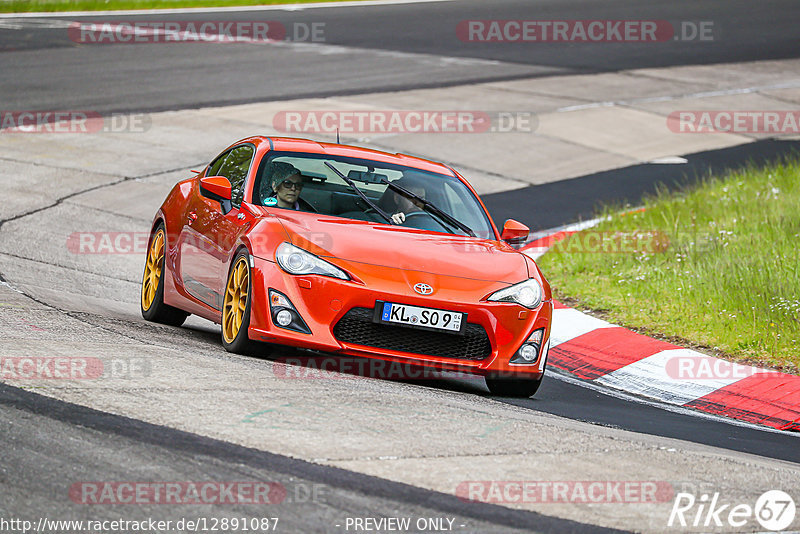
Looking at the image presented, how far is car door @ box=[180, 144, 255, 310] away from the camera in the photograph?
7812 mm

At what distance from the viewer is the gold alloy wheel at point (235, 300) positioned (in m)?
7.24

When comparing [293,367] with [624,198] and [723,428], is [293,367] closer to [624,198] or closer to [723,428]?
[723,428]

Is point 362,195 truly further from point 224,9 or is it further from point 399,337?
point 224,9

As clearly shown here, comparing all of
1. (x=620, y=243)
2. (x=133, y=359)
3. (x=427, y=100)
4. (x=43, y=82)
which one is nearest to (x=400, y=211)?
(x=133, y=359)

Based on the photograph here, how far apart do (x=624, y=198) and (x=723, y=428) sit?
8.71m

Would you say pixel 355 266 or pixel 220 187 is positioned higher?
pixel 220 187

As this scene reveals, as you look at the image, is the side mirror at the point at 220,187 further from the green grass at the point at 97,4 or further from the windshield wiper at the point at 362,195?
the green grass at the point at 97,4

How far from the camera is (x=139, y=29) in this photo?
27.0 metres

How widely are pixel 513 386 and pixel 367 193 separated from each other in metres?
1.74

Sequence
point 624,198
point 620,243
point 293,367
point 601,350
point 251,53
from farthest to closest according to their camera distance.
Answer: point 251,53 → point 624,198 → point 620,243 → point 601,350 → point 293,367

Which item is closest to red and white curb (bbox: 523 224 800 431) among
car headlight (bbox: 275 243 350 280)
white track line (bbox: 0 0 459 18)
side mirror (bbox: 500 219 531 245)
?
side mirror (bbox: 500 219 531 245)

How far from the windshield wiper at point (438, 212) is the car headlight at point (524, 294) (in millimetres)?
868

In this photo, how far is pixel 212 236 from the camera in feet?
26.5

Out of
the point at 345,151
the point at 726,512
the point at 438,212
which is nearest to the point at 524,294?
the point at 438,212
